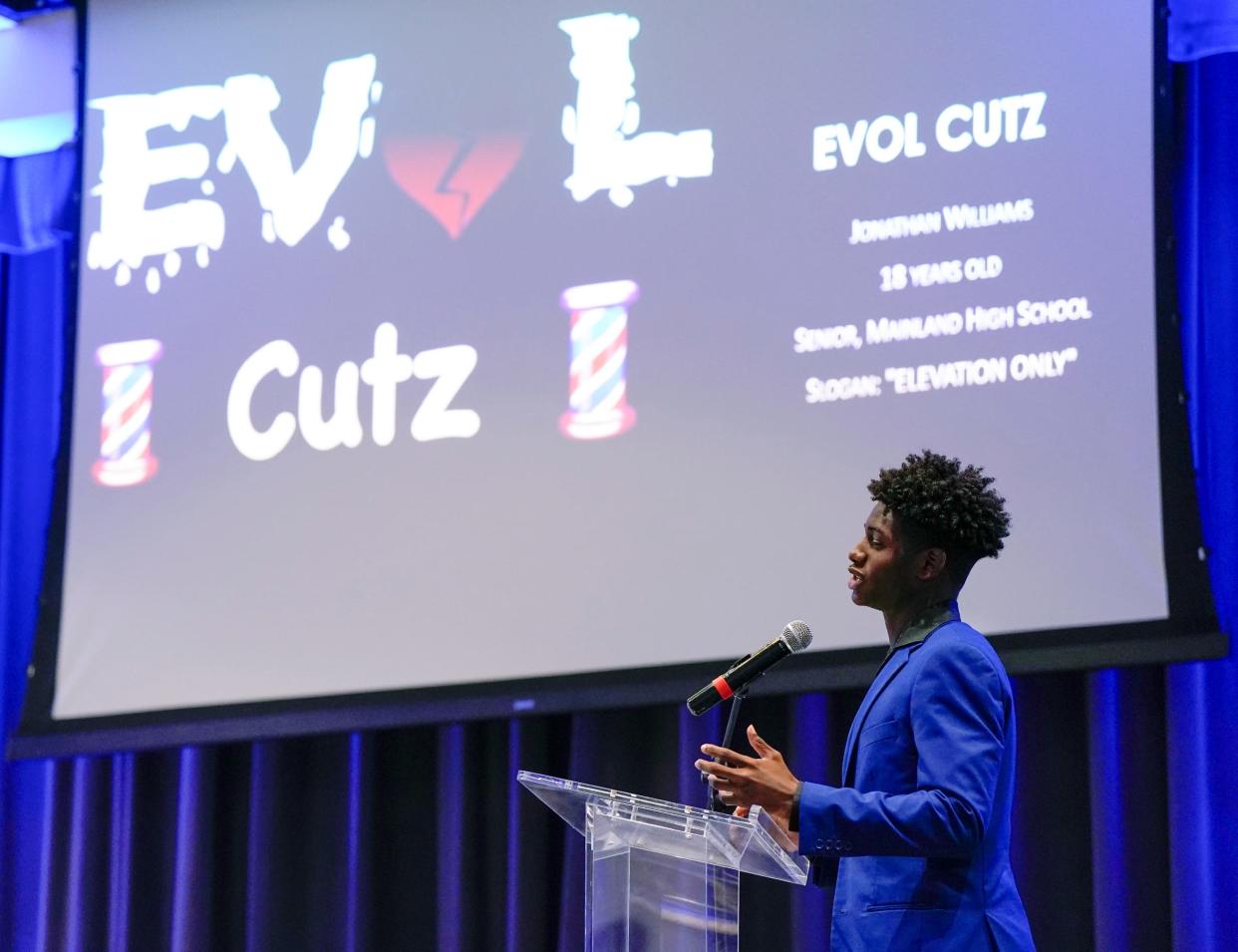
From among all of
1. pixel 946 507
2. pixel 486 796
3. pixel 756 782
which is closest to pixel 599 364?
pixel 486 796

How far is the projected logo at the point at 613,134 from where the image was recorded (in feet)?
13.2

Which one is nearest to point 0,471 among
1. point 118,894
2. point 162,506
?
point 162,506

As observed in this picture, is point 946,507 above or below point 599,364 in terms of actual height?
below

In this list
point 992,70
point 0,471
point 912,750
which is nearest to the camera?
point 912,750

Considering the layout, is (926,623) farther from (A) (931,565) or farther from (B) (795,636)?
(B) (795,636)

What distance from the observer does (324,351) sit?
4.25 meters

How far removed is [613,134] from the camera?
13.4 ft

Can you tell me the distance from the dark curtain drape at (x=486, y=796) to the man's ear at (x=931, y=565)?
1.10 m

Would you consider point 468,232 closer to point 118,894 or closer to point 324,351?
point 324,351

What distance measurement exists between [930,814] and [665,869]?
35 cm

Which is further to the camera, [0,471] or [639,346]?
[0,471]

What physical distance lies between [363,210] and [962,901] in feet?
8.59

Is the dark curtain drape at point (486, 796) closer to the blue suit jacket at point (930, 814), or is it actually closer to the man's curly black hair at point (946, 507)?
the man's curly black hair at point (946, 507)

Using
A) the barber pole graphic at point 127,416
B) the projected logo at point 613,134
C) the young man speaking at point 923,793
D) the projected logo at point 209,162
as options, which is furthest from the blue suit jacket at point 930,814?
the barber pole graphic at point 127,416
